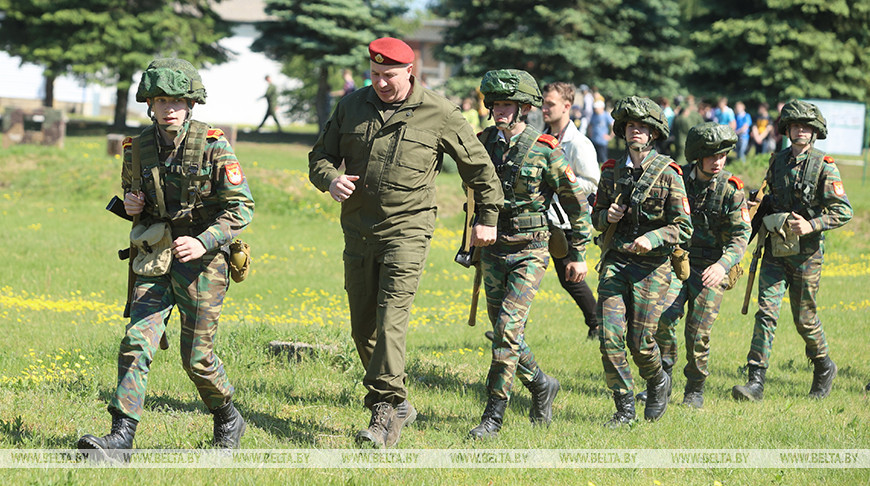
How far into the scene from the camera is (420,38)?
238 feet

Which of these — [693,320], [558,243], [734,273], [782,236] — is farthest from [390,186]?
[782,236]

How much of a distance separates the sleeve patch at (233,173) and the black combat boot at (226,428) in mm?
1388

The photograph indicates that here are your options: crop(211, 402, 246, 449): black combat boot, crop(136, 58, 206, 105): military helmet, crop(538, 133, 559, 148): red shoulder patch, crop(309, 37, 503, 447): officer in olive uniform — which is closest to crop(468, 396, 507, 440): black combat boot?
crop(309, 37, 503, 447): officer in olive uniform

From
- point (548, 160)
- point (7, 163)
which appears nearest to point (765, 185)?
point (548, 160)

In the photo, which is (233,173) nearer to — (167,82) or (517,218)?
(167,82)

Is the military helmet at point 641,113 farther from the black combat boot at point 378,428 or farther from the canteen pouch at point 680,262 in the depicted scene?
the black combat boot at point 378,428

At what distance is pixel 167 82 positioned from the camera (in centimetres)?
557

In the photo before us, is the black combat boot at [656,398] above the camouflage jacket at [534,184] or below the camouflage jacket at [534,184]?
below

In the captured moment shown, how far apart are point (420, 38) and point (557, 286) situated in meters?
60.0

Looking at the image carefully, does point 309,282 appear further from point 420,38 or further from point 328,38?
point 420,38

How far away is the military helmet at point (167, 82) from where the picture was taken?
557 centimetres

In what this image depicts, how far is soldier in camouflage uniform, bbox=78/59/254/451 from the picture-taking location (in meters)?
5.62

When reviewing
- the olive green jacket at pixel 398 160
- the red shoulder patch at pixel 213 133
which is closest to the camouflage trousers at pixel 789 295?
the olive green jacket at pixel 398 160

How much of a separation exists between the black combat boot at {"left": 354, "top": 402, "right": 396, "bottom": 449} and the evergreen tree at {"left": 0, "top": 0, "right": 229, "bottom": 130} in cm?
2715
